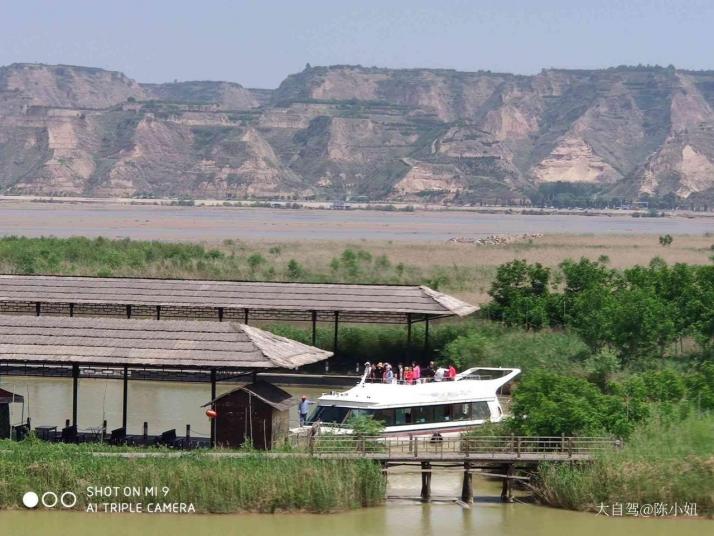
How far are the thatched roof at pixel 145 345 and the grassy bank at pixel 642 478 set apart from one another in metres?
5.28

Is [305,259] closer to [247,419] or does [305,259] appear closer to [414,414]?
[414,414]

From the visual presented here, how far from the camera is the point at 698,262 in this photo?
77062mm

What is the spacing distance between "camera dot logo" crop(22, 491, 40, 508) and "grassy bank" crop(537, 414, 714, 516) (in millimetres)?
8242

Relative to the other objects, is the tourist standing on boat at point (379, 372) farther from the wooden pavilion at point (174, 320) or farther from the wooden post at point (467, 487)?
the wooden post at point (467, 487)

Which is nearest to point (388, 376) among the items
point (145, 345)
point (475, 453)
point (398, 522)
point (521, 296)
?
point (475, 453)

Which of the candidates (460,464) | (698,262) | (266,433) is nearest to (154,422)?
(266,433)

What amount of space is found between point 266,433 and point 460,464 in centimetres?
337

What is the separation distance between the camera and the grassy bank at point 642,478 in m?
24.9

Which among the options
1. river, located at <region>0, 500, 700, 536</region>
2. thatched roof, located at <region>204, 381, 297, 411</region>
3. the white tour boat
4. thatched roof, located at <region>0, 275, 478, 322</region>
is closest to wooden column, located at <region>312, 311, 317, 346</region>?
thatched roof, located at <region>0, 275, 478, 322</region>

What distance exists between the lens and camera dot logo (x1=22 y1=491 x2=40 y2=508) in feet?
80.7

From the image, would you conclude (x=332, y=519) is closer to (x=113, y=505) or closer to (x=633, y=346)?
(x=113, y=505)

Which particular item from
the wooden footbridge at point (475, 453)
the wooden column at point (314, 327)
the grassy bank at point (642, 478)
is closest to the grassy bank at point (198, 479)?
the wooden footbridge at point (475, 453)

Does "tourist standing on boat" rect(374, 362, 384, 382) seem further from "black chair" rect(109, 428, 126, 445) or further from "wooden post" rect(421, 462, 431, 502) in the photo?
"black chair" rect(109, 428, 126, 445)

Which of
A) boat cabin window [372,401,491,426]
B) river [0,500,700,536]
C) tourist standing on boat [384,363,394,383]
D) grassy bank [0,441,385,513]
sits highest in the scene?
tourist standing on boat [384,363,394,383]
